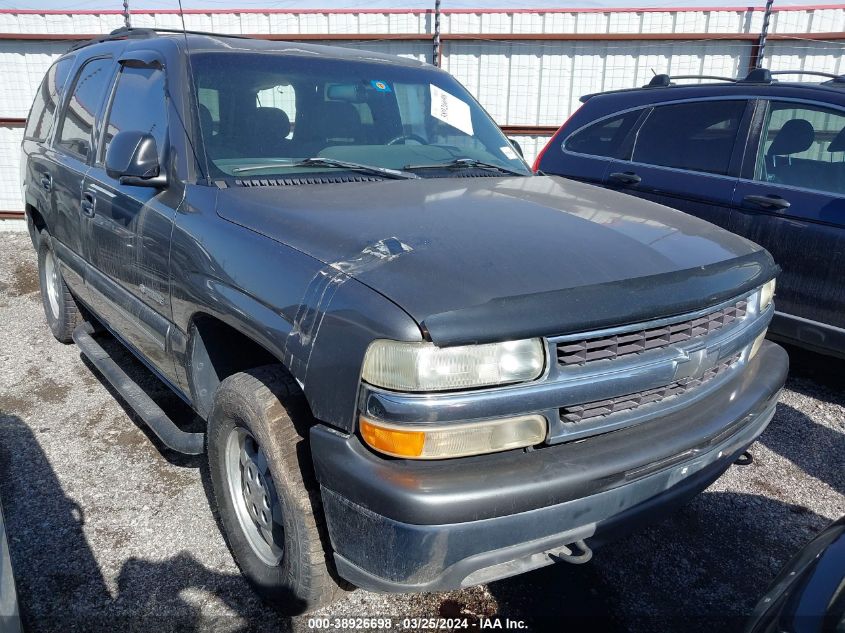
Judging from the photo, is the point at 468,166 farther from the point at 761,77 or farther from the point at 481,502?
the point at 761,77

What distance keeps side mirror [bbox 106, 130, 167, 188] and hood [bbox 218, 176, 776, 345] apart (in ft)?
1.43

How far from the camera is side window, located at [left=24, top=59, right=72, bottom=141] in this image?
441 cm

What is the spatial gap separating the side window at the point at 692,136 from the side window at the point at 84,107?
143 inches

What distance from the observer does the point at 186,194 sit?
2.57 meters

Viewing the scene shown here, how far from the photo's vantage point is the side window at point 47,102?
4.41 meters

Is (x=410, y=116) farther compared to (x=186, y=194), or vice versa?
(x=410, y=116)

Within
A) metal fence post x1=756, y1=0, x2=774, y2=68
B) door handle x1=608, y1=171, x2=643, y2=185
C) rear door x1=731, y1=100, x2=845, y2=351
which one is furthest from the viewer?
metal fence post x1=756, y1=0, x2=774, y2=68

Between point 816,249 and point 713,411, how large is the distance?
2.37m

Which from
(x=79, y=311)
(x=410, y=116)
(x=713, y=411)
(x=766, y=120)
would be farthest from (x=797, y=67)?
(x=79, y=311)

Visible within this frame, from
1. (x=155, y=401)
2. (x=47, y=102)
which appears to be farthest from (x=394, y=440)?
(x=47, y=102)

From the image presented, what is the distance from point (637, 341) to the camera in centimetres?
194

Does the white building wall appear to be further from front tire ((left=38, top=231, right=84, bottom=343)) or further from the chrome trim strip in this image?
the chrome trim strip

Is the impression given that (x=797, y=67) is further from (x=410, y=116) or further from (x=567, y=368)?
(x=567, y=368)

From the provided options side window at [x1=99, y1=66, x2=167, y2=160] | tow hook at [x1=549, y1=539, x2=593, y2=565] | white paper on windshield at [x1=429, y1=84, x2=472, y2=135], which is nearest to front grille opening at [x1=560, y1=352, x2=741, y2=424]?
tow hook at [x1=549, y1=539, x2=593, y2=565]
